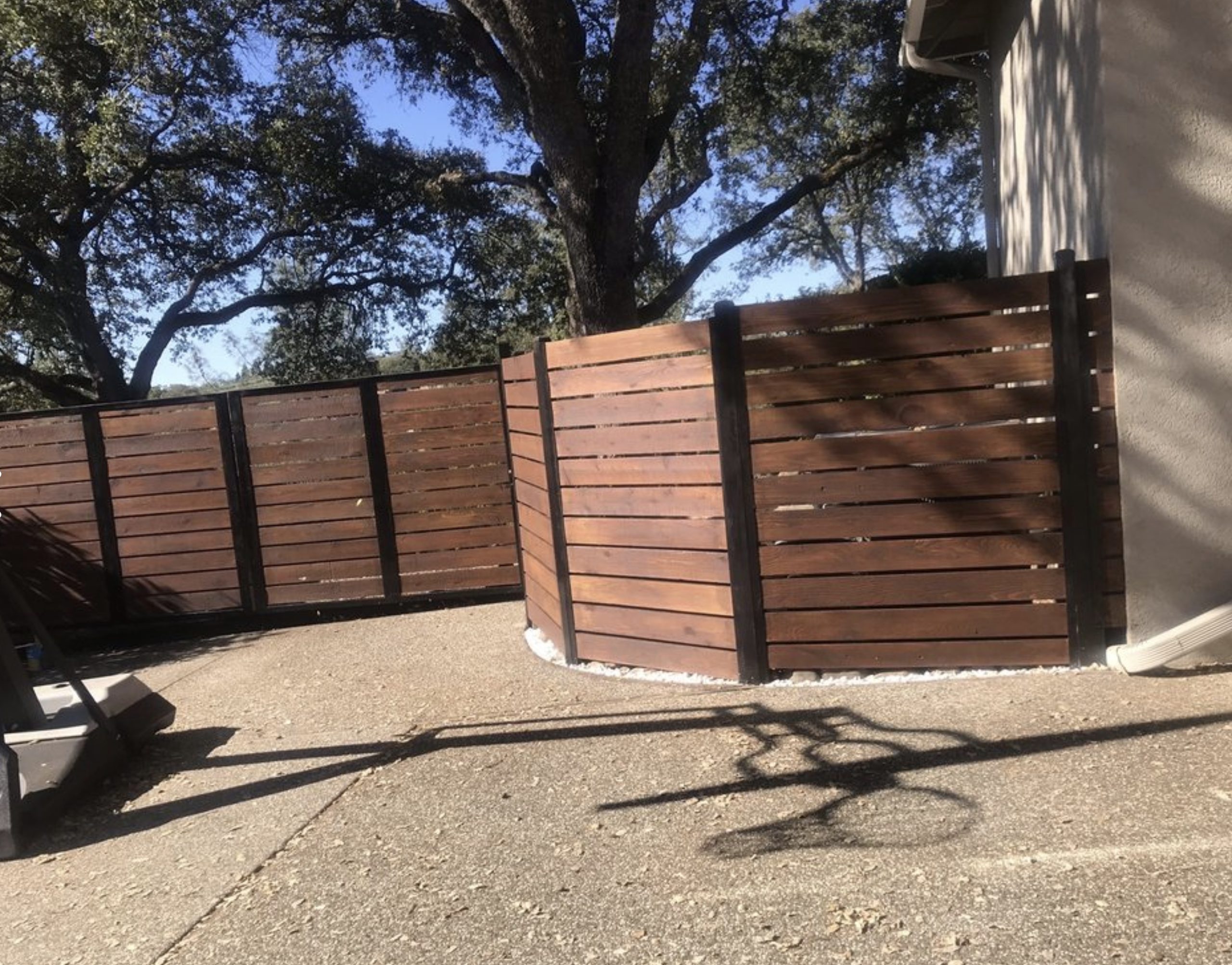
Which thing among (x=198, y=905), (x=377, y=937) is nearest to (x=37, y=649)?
(x=198, y=905)

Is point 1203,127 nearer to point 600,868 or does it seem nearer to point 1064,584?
point 1064,584

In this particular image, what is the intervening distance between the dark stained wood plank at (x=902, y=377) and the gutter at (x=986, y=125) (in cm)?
300

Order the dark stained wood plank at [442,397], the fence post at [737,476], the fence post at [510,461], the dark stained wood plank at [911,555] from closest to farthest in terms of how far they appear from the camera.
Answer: the dark stained wood plank at [911,555] < the fence post at [737,476] < the fence post at [510,461] < the dark stained wood plank at [442,397]

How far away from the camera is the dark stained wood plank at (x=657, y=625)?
17.4 feet

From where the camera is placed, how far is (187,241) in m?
15.5

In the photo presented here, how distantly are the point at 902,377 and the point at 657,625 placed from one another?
1.84m

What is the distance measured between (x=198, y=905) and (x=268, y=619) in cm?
498

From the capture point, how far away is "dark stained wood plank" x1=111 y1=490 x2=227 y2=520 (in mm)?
8055

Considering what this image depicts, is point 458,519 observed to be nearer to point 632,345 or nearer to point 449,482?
point 449,482

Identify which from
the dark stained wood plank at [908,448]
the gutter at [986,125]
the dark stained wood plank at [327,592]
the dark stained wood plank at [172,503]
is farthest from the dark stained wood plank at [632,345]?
the dark stained wood plank at [172,503]

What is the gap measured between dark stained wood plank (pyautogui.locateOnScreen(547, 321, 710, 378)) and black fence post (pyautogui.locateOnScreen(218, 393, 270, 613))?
332 centimetres

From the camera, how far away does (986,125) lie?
822 centimetres

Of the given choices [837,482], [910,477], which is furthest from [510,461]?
[910,477]

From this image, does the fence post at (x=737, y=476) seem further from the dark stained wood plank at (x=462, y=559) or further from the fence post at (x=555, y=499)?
the dark stained wood plank at (x=462, y=559)
